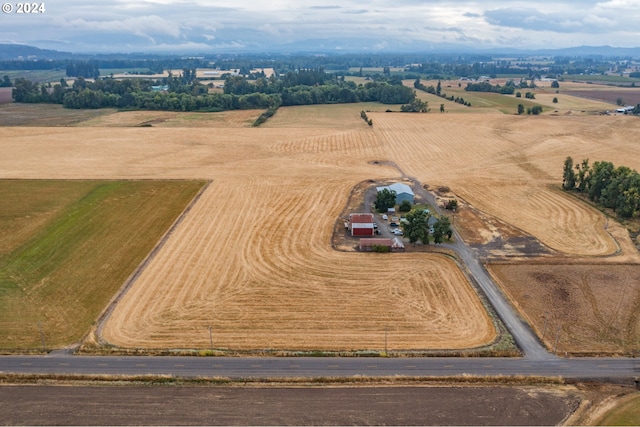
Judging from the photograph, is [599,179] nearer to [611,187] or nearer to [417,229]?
[611,187]

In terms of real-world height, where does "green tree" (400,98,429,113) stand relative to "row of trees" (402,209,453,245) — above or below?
above

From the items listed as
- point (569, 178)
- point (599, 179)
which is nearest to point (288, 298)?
point (599, 179)

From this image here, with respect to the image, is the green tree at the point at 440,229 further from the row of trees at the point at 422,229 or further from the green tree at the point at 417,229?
the green tree at the point at 417,229

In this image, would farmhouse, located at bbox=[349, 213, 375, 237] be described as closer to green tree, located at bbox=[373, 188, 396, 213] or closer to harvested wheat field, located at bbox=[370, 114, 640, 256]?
green tree, located at bbox=[373, 188, 396, 213]

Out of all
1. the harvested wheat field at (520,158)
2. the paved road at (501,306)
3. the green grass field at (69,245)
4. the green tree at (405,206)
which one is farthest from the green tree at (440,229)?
the green grass field at (69,245)

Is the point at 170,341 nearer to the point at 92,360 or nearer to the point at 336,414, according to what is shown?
the point at 92,360

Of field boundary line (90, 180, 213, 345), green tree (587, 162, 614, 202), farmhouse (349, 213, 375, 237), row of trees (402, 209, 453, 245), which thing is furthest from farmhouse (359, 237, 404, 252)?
green tree (587, 162, 614, 202)
